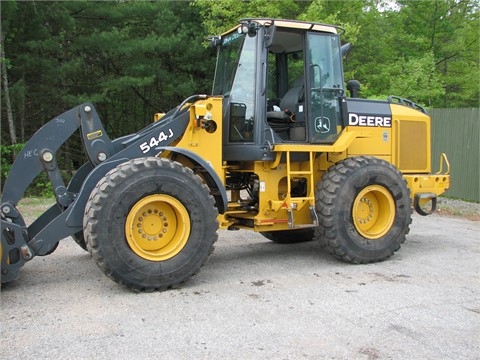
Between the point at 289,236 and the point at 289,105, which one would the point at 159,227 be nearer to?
the point at 289,105

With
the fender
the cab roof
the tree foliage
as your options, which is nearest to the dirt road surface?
the fender

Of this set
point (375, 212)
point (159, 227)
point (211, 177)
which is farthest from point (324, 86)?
point (159, 227)

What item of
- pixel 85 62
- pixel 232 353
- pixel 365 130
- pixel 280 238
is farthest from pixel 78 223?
pixel 85 62

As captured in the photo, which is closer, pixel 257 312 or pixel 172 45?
pixel 257 312

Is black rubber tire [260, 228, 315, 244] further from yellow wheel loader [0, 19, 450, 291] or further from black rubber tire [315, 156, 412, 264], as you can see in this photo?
black rubber tire [315, 156, 412, 264]

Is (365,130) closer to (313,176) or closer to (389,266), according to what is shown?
(313,176)

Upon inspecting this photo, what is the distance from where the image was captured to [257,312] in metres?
4.33

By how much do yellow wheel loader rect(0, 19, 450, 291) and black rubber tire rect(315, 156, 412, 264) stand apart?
0.7 inches

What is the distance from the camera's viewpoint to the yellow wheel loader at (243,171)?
4840mm

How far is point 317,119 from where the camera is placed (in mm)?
6145

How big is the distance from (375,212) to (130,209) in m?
3.25

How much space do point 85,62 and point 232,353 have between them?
16.0m

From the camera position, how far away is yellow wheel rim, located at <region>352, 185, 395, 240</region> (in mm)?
6250

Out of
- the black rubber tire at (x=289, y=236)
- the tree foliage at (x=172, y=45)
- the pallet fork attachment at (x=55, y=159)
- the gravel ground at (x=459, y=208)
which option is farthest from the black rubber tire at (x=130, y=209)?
the tree foliage at (x=172, y=45)
